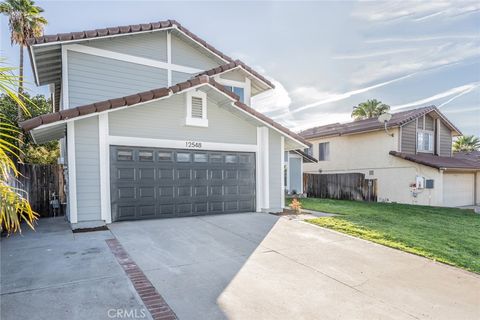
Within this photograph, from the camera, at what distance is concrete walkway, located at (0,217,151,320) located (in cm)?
341

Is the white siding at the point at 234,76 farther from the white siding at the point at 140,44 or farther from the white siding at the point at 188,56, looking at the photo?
the white siding at the point at 140,44

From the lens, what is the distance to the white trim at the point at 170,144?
8463 mm

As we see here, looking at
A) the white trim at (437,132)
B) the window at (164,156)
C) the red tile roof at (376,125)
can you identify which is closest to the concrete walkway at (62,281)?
the window at (164,156)

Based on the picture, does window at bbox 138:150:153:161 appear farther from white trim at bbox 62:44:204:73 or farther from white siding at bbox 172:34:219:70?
white siding at bbox 172:34:219:70

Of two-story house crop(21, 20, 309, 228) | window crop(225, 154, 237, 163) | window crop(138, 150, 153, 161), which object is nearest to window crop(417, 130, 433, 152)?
two-story house crop(21, 20, 309, 228)

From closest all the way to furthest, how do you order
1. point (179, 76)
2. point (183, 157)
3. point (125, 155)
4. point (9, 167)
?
1. point (9, 167)
2. point (125, 155)
3. point (183, 157)
4. point (179, 76)

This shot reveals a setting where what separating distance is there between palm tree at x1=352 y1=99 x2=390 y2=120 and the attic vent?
28.4 metres

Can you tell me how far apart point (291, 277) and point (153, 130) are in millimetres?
6336

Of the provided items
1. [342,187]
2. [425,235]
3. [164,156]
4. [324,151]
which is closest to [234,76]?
[164,156]

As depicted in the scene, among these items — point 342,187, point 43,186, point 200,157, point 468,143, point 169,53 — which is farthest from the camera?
point 468,143

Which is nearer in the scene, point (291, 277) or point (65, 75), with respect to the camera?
point (291, 277)

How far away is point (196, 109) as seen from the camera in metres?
9.75

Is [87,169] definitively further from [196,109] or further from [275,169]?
[275,169]

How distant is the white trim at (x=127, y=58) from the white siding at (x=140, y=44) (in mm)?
130
